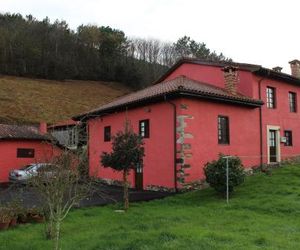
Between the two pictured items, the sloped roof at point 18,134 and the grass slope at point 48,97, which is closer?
the sloped roof at point 18,134

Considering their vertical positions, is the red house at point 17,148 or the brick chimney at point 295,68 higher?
the brick chimney at point 295,68

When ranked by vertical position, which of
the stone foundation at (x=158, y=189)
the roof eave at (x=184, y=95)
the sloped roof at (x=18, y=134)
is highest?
the roof eave at (x=184, y=95)

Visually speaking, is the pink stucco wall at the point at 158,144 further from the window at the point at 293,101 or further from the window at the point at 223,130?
the window at the point at 293,101

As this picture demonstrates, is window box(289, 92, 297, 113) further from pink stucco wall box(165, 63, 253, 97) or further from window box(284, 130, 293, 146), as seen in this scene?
pink stucco wall box(165, 63, 253, 97)

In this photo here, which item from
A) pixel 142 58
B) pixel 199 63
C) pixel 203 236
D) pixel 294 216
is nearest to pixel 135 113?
pixel 199 63

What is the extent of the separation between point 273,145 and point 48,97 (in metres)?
45.5

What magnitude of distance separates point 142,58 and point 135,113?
193 feet

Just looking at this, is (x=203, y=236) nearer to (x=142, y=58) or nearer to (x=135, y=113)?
(x=135, y=113)

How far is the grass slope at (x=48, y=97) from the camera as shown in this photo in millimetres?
51822

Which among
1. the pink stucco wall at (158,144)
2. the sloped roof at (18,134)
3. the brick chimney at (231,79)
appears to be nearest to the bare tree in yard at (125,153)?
the pink stucco wall at (158,144)

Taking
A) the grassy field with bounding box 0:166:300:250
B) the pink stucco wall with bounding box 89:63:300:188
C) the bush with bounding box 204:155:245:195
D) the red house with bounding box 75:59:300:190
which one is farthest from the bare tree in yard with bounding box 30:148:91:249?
the red house with bounding box 75:59:300:190

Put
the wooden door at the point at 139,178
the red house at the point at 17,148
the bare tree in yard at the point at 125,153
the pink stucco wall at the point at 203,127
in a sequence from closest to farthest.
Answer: the bare tree in yard at the point at 125,153
the pink stucco wall at the point at 203,127
the wooden door at the point at 139,178
the red house at the point at 17,148

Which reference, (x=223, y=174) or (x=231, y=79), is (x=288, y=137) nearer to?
(x=231, y=79)

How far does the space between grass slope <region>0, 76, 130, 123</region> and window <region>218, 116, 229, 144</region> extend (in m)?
34.6
